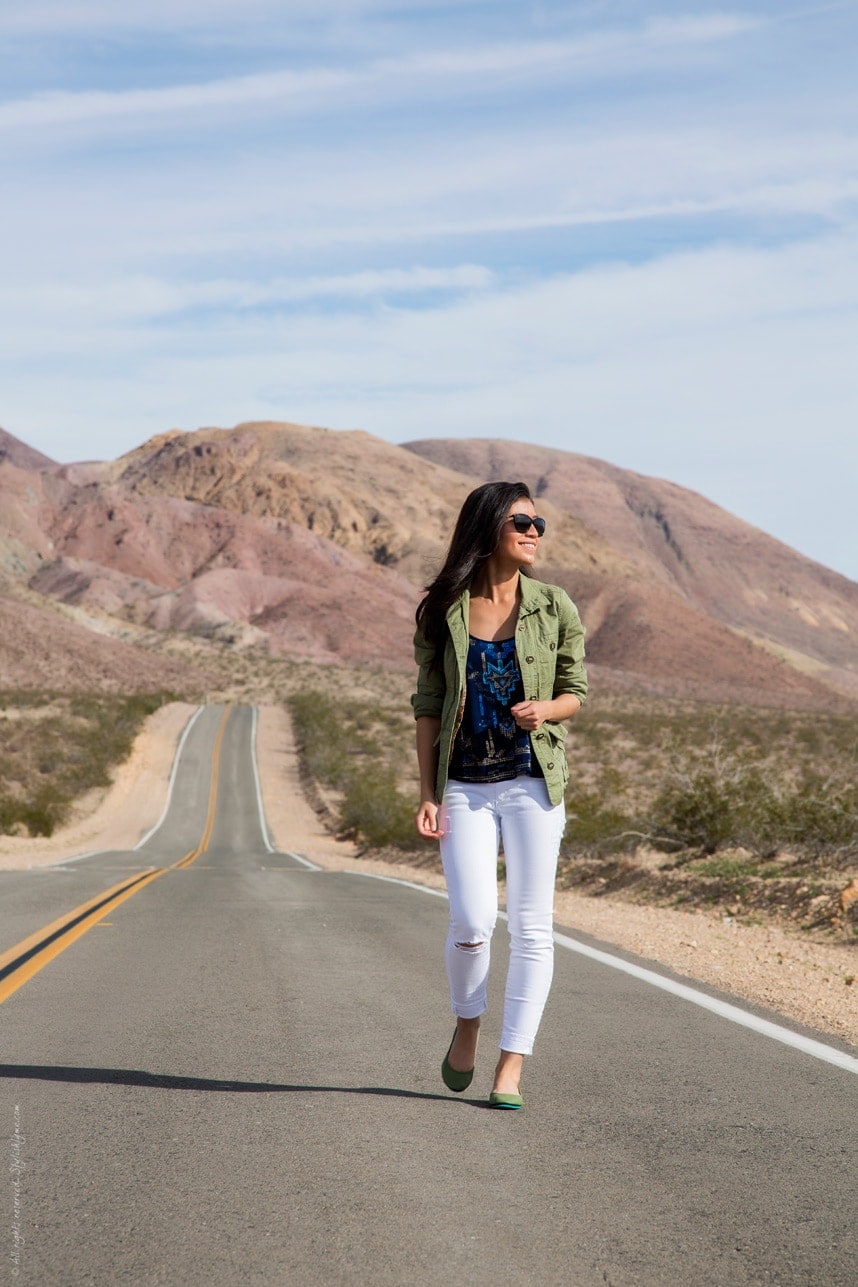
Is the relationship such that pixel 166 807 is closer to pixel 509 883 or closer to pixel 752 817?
pixel 752 817

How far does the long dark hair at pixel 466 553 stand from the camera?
511 cm

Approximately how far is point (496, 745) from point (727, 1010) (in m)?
3.40

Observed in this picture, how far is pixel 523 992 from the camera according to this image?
507 centimetres

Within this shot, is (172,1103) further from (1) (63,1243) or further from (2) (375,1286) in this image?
(2) (375,1286)

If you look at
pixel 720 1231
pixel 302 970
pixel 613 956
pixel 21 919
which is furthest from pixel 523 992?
pixel 21 919

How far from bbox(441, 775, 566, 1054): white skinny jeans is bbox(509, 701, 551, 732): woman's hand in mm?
197

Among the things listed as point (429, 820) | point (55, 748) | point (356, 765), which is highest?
point (429, 820)

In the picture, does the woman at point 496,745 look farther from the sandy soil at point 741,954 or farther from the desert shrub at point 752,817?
the desert shrub at point 752,817

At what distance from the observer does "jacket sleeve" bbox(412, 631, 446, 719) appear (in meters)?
5.07

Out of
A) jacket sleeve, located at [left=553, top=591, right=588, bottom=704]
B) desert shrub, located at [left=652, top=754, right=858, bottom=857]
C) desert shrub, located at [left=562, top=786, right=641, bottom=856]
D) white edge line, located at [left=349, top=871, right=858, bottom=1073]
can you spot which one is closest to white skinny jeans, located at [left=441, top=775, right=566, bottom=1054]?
jacket sleeve, located at [left=553, top=591, right=588, bottom=704]

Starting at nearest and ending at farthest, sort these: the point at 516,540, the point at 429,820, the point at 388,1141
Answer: the point at 388,1141, the point at 429,820, the point at 516,540

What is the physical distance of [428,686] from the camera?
201 inches

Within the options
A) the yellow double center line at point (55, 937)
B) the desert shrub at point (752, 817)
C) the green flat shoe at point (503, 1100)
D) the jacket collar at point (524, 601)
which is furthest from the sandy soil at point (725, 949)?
the yellow double center line at point (55, 937)

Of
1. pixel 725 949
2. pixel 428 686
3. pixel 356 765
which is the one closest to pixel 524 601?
pixel 428 686
